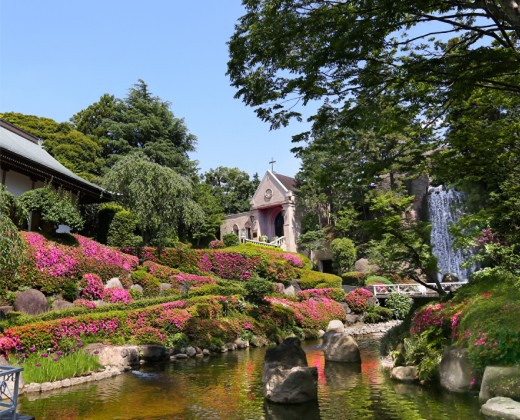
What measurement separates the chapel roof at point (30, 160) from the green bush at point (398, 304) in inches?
777

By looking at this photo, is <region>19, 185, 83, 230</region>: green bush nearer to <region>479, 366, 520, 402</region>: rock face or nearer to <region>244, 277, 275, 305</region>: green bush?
<region>244, 277, 275, 305</region>: green bush

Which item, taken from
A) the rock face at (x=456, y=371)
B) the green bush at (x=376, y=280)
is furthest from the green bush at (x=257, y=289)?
the green bush at (x=376, y=280)

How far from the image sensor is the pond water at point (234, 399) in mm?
7449

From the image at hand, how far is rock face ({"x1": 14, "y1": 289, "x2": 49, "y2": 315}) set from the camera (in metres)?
14.7

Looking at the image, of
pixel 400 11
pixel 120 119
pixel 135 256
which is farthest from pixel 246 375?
pixel 120 119

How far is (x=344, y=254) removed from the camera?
36875 mm

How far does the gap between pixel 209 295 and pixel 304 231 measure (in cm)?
2667

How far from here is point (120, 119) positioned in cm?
3850

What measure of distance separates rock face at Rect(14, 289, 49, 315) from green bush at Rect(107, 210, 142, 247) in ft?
30.0

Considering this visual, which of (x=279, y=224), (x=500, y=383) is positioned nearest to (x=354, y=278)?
(x=279, y=224)

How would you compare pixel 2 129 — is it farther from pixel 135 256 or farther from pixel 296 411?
pixel 296 411

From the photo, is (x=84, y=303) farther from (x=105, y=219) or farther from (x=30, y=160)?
→ (x=105, y=219)

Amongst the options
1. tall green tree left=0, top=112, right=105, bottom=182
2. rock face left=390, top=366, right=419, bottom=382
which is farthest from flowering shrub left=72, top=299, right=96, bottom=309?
tall green tree left=0, top=112, right=105, bottom=182

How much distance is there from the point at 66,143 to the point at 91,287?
21.5 metres
